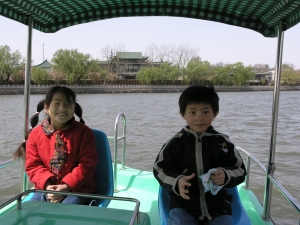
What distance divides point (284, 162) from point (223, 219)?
6.87 meters

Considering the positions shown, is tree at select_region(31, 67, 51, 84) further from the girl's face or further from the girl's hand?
the girl's hand

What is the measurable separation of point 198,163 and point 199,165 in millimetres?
12

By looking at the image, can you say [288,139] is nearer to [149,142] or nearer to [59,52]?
[149,142]

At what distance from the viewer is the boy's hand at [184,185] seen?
1.57 m

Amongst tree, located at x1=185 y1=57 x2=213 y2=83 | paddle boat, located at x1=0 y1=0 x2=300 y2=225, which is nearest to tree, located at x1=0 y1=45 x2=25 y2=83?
tree, located at x1=185 y1=57 x2=213 y2=83

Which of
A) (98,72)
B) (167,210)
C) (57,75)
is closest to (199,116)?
(167,210)

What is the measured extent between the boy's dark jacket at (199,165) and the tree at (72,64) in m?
42.9

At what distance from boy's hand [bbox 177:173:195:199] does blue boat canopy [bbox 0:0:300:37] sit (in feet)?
4.28

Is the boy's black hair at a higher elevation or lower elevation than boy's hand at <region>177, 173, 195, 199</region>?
higher

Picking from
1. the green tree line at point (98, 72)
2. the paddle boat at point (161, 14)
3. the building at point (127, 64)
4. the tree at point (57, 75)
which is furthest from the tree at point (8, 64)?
the paddle boat at point (161, 14)

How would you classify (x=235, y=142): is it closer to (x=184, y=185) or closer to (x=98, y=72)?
(x=184, y=185)

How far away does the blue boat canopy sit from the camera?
2.22 metres

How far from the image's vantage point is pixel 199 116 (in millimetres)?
1745

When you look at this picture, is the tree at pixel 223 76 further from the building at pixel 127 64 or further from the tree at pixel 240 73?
the building at pixel 127 64
